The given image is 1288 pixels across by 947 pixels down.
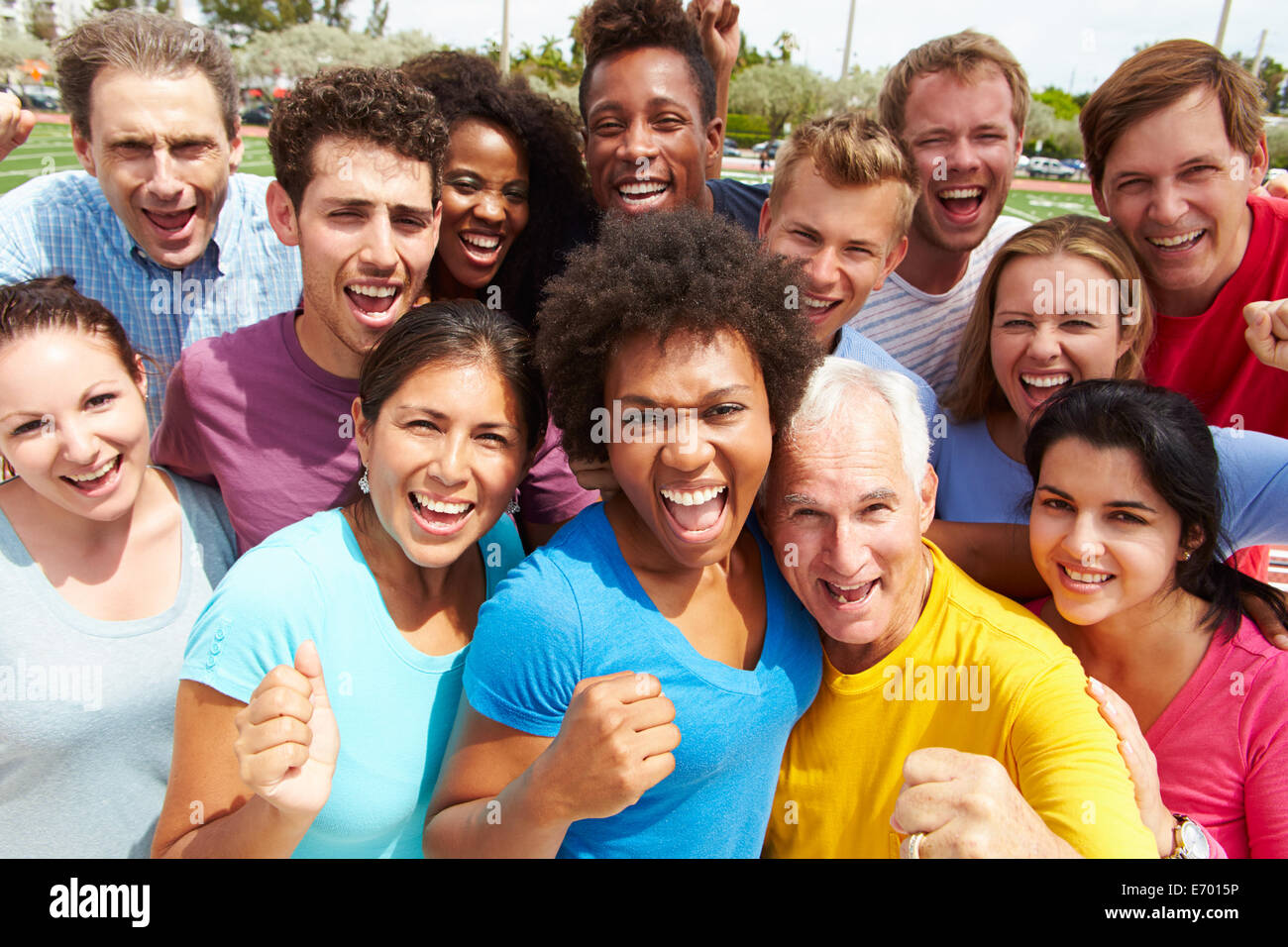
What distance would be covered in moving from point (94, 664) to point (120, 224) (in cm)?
264

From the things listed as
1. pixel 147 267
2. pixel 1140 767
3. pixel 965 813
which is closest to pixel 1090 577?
pixel 1140 767

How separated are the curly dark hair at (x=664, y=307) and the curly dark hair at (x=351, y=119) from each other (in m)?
1.00

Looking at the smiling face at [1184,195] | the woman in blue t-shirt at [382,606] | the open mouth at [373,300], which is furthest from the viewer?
the smiling face at [1184,195]

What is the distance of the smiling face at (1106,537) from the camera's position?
2.60 m

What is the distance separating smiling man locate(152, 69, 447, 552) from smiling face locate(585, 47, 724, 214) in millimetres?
1120

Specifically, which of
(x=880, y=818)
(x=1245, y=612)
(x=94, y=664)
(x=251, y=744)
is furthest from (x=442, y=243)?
(x=1245, y=612)

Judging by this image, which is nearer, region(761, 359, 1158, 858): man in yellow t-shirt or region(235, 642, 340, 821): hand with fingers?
region(235, 642, 340, 821): hand with fingers

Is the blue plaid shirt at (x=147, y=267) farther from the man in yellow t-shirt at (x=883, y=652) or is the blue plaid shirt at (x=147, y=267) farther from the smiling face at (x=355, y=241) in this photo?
the man in yellow t-shirt at (x=883, y=652)

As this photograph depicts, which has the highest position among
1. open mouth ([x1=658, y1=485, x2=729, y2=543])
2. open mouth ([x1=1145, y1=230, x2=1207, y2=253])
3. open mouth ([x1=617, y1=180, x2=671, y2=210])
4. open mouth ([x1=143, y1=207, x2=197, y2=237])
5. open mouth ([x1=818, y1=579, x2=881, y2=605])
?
open mouth ([x1=617, y1=180, x2=671, y2=210])

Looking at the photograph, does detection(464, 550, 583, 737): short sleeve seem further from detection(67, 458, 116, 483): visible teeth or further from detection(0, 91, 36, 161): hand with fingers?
detection(0, 91, 36, 161): hand with fingers

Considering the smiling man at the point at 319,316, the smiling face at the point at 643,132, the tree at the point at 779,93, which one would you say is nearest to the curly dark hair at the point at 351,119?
the smiling man at the point at 319,316

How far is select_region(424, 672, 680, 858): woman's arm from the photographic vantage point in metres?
1.93

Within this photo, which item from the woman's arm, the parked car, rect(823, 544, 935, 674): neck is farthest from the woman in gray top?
the parked car

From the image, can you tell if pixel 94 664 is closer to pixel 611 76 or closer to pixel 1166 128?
pixel 611 76
